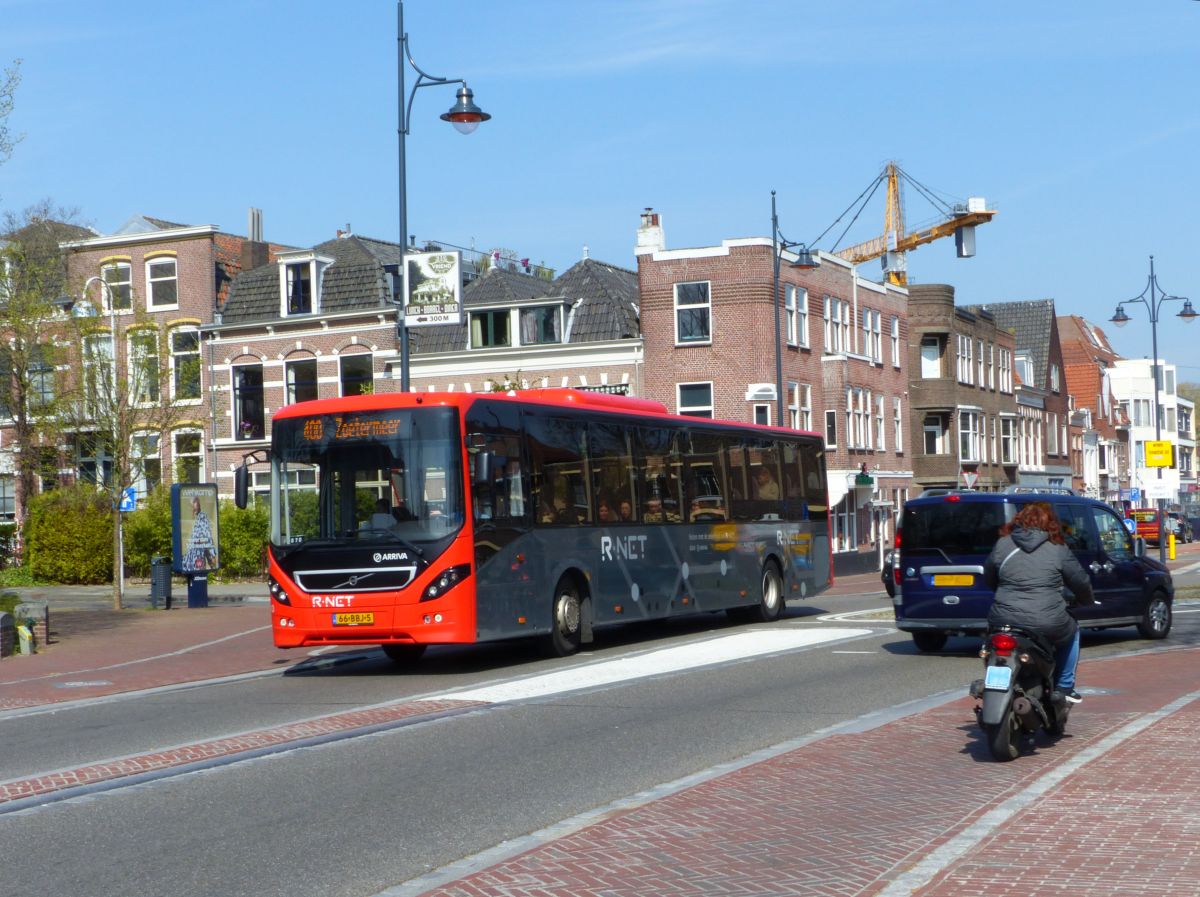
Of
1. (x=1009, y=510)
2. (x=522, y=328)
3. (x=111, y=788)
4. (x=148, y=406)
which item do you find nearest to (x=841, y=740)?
(x=111, y=788)

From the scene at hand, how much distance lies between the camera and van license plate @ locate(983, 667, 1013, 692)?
31.7 ft

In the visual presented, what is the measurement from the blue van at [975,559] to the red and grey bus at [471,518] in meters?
3.72

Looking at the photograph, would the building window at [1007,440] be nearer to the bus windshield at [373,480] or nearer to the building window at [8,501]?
the building window at [8,501]

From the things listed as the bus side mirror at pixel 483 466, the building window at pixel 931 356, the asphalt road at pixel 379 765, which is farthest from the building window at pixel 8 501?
the bus side mirror at pixel 483 466

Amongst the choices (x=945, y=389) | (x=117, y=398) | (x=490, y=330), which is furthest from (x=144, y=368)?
(x=945, y=389)

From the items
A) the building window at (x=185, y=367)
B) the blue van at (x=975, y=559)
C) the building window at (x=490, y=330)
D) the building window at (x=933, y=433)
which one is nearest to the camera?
the blue van at (x=975, y=559)

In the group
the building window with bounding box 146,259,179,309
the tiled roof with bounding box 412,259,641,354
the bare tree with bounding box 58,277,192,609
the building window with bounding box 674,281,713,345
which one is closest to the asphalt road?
the bare tree with bounding box 58,277,192,609

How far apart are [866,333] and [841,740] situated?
45.9 meters

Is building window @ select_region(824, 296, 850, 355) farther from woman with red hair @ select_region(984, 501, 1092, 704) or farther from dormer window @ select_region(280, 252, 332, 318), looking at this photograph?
woman with red hair @ select_region(984, 501, 1092, 704)

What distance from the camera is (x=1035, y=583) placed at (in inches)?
399

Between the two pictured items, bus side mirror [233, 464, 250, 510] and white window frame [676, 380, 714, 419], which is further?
white window frame [676, 380, 714, 419]

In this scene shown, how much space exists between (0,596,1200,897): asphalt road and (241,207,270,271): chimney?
38277 millimetres

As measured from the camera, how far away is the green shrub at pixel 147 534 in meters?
42.8

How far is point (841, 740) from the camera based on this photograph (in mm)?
11008
